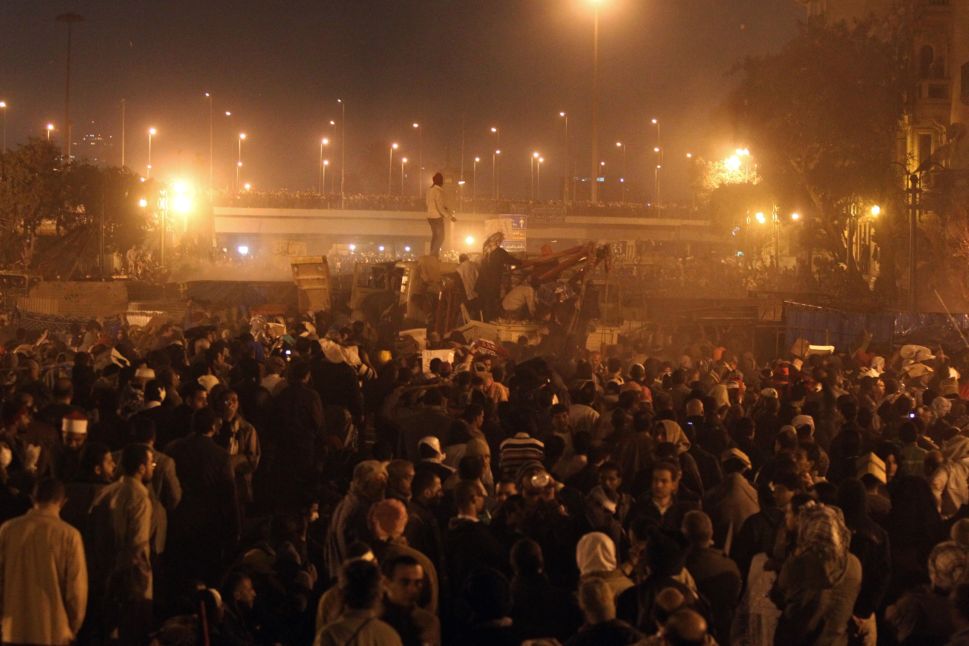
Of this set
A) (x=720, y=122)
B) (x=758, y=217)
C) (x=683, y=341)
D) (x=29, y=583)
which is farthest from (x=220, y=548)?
(x=758, y=217)

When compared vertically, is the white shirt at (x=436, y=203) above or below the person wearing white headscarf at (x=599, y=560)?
above

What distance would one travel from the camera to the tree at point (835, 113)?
4547 cm

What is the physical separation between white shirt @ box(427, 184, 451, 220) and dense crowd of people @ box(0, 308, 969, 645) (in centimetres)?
1474

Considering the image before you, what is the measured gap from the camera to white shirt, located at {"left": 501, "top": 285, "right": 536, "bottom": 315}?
2275 centimetres

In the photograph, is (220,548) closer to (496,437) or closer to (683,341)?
(496,437)

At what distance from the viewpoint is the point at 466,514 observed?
7.23 metres

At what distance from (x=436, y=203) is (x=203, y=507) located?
63.9 feet

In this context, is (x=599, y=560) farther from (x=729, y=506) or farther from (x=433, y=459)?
(x=433, y=459)

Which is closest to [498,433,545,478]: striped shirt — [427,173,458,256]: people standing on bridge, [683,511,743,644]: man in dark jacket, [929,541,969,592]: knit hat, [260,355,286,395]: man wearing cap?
[683,511,743,644]: man in dark jacket

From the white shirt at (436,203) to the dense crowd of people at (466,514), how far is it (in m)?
14.7

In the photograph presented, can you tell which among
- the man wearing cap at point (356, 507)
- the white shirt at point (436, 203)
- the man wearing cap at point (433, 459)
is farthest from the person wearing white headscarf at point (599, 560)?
the white shirt at point (436, 203)

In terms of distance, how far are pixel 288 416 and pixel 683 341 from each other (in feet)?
50.2

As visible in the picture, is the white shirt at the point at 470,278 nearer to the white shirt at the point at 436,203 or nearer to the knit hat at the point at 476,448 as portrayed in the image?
the white shirt at the point at 436,203

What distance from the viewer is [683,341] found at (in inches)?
990
